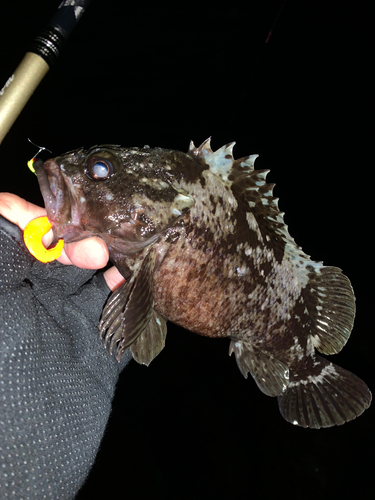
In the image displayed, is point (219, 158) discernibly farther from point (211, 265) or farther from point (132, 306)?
point (132, 306)

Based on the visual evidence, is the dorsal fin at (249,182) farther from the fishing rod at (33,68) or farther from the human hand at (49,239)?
the fishing rod at (33,68)

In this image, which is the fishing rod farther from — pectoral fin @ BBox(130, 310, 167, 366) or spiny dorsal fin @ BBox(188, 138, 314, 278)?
pectoral fin @ BBox(130, 310, 167, 366)

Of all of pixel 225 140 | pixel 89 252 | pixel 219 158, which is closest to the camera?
pixel 89 252

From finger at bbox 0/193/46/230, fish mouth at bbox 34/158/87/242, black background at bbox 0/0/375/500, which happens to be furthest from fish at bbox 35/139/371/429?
black background at bbox 0/0/375/500

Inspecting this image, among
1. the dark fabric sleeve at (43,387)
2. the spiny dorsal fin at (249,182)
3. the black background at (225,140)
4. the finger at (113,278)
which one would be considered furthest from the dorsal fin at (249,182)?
the black background at (225,140)

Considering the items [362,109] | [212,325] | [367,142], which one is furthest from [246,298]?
[362,109]

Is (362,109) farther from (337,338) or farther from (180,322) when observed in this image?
(180,322)

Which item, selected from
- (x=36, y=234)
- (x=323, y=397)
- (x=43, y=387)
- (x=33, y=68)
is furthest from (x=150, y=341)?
(x=33, y=68)
